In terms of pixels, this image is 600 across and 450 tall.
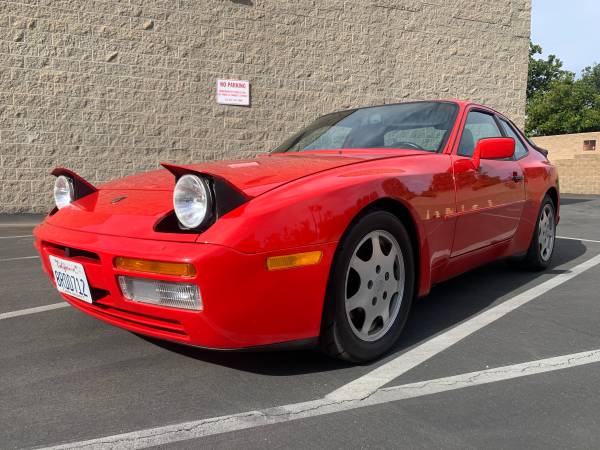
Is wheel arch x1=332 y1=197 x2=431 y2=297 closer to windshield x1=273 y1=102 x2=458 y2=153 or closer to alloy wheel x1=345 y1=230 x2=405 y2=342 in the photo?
alloy wheel x1=345 y1=230 x2=405 y2=342

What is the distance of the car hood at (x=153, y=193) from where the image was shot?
2.25 metres

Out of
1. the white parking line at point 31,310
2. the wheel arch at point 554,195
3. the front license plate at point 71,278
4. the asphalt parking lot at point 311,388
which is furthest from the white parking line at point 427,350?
the white parking line at point 31,310

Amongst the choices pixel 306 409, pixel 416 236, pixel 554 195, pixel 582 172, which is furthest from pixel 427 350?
pixel 582 172

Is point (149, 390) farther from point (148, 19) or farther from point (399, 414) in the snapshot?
point (148, 19)

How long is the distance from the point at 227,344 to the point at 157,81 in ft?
29.5

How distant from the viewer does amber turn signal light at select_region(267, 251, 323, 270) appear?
2.10 m

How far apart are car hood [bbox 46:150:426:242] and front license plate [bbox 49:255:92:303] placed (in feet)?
0.57

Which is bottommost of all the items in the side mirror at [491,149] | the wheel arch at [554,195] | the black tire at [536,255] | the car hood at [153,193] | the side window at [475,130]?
the black tire at [536,255]

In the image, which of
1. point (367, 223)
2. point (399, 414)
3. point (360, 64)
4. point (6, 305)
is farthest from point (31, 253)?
point (360, 64)

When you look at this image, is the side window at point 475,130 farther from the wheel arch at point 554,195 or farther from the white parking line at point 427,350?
the white parking line at point 427,350

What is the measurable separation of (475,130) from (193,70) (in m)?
7.89

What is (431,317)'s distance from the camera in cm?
329

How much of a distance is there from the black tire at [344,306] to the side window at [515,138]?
2084 millimetres

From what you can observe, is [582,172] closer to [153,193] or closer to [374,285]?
[374,285]
